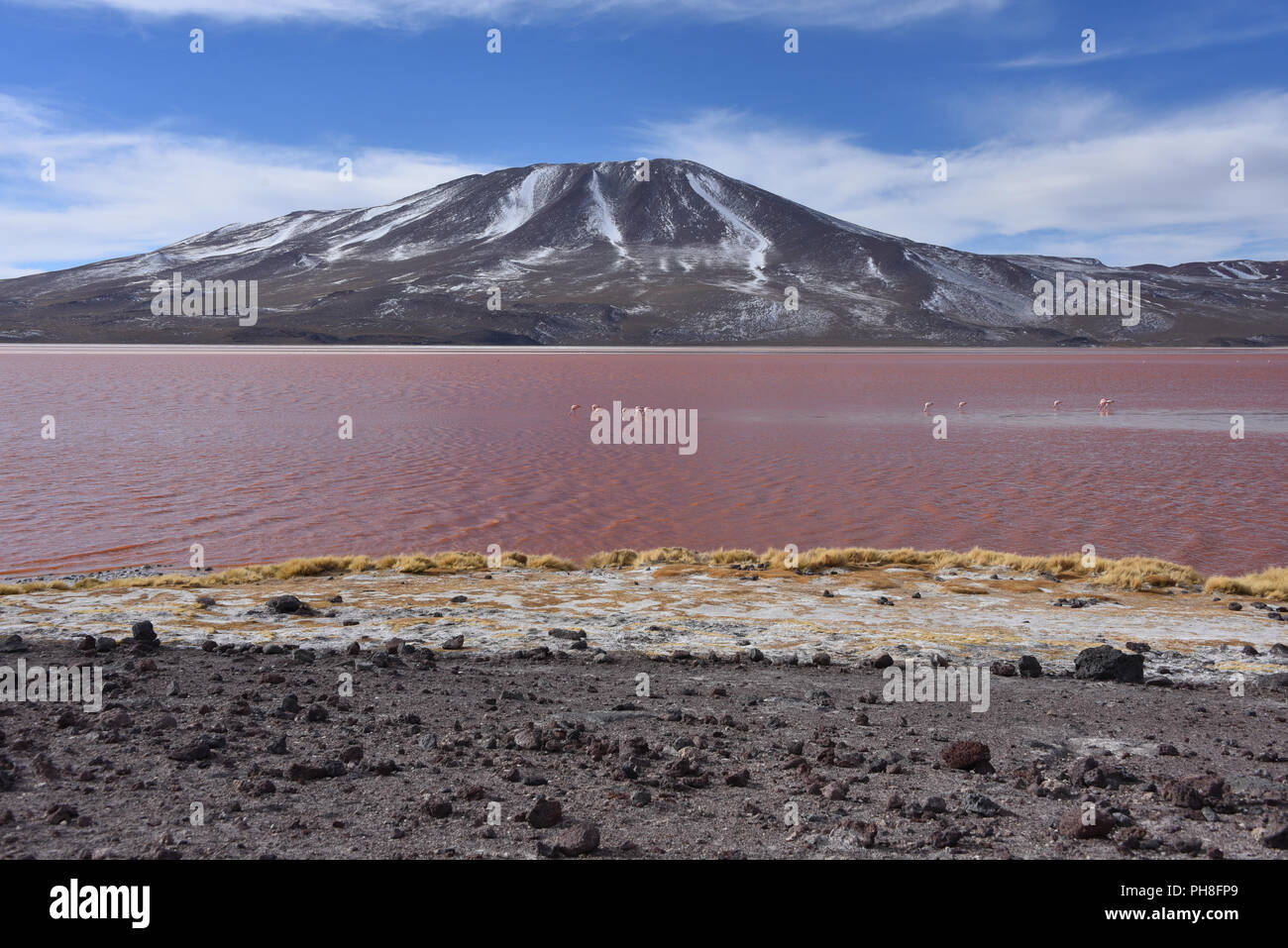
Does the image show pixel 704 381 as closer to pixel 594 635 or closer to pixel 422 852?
pixel 594 635

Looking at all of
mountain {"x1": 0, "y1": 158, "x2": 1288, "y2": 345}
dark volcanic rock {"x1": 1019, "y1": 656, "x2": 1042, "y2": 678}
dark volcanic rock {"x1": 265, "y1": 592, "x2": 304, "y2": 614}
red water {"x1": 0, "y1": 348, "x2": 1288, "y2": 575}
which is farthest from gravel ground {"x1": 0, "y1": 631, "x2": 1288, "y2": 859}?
mountain {"x1": 0, "y1": 158, "x2": 1288, "y2": 345}

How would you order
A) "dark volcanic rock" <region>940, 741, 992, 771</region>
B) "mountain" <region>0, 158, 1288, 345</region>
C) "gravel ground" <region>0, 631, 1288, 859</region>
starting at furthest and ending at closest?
1. "mountain" <region>0, 158, 1288, 345</region>
2. "dark volcanic rock" <region>940, 741, 992, 771</region>
3. "gravel ground" <region>0, 631, 1288, 859</region>

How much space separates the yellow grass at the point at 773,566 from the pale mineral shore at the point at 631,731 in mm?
922

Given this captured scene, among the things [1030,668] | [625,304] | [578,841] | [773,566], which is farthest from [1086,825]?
[625,304]

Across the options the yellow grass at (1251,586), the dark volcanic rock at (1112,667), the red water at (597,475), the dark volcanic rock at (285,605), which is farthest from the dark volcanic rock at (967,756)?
the red water at (597,475)

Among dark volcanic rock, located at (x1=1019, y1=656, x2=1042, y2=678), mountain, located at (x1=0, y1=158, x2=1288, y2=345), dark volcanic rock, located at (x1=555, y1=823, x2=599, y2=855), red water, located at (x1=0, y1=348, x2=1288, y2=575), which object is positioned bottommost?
dark volcanic rock, located at (x1=1019, y1=656, x2=1042, y2=678)

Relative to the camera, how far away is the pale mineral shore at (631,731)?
193 inches

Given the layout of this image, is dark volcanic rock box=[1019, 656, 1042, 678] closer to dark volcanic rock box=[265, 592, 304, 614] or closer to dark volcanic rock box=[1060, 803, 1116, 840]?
dark volcanic rock box=[1060, 803, 1116, 840]

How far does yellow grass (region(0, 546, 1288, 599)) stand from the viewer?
12.1 m

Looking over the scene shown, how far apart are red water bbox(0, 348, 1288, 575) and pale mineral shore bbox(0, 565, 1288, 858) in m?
5.05

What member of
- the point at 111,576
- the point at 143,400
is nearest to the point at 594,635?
the point at 111,576

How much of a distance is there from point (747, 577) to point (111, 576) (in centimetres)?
837

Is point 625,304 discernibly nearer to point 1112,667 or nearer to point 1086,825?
point 1112,667

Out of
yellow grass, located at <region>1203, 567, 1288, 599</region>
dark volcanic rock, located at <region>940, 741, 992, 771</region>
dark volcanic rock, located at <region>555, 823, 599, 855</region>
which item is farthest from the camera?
yellow grass, located at <region>1203, 567, 1288, 599</region>
